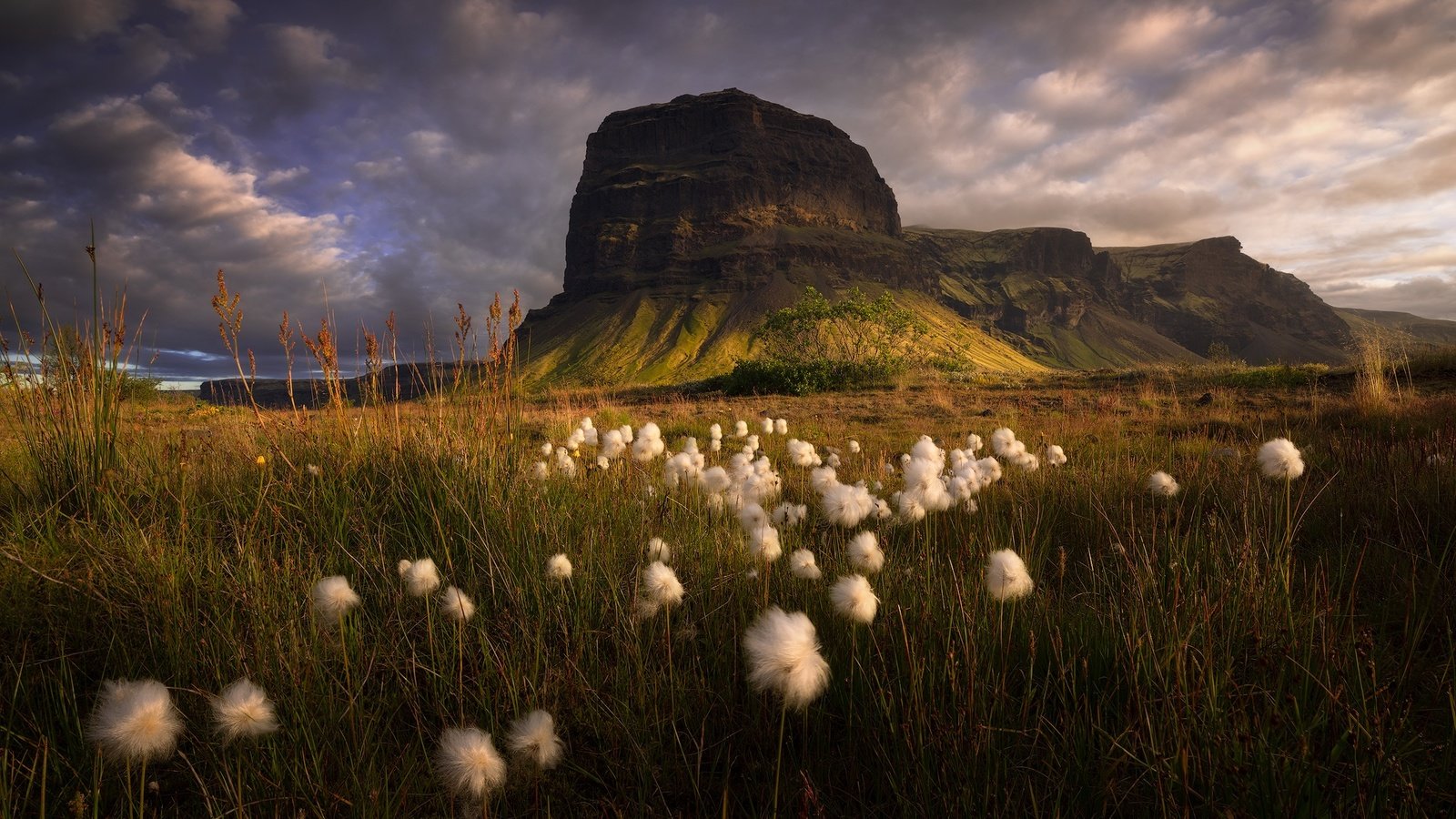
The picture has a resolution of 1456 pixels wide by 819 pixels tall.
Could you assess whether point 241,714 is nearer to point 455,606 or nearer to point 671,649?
point 455,606

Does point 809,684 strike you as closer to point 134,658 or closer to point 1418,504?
point 134,658

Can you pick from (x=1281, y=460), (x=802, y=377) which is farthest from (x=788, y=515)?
(x=802, y=377)

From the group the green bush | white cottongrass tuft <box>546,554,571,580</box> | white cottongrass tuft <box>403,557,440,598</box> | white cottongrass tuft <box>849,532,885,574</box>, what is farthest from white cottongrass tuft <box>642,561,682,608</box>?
the green bush

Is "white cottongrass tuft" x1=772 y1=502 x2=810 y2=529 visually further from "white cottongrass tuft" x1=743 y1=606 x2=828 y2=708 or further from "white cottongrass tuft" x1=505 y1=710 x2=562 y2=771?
"white cottongrass tuft" x1=505 y1=710 x2=562 y2=771

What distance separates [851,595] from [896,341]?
32262 mm

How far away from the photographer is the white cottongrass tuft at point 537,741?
1.87 meters

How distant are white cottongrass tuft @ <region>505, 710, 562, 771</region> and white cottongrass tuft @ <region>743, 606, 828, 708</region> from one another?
2.20 ft

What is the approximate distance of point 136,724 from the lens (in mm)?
1789

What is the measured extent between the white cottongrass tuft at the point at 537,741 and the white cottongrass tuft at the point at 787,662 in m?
0.67

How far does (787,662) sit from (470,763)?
97 centimetres

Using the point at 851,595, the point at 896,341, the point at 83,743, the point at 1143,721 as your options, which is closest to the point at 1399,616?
the point at 1143,721

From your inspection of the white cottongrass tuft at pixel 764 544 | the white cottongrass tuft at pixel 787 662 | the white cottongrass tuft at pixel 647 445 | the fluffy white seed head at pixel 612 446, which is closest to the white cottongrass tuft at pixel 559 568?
the white cottongrass tuft at pixel 764 544

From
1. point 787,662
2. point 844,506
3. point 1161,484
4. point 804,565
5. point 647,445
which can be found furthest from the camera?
point 647,445

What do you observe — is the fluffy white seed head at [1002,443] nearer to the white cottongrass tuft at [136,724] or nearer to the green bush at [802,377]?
the white cottongrass tuft at [136,724]
